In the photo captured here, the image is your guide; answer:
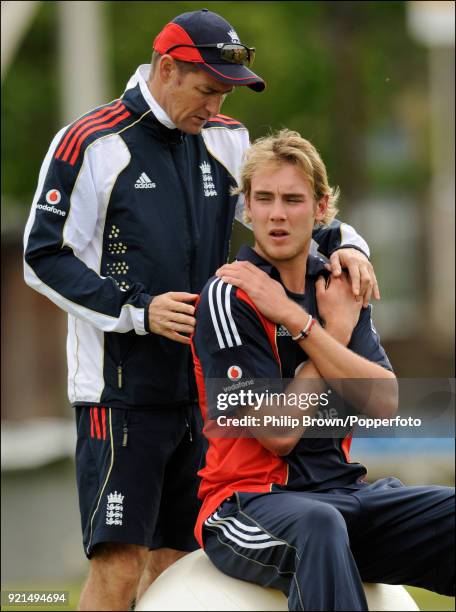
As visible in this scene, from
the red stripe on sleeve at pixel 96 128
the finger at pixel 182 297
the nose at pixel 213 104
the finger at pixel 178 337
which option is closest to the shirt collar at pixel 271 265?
the finger at pixel 182 297

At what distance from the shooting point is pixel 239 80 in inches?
189

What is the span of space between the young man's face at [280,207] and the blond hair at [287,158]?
0.07 feet

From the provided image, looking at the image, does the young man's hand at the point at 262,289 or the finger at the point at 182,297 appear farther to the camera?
the finger at the point at 182,297

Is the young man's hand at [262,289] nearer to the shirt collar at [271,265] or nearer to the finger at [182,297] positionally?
the shirt collar at [271,265]

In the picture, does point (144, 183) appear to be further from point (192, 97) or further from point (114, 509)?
point (114, 509)

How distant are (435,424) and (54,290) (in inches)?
59.0

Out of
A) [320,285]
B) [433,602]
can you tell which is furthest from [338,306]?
[433,602]

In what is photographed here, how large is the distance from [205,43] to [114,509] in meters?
1.78

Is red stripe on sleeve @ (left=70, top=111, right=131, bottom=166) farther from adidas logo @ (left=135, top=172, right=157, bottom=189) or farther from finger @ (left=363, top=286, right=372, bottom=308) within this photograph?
finger @ (left=363, top=286, right=372, bottom=308)

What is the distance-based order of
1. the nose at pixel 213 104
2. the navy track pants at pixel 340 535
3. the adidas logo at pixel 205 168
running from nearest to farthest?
the navy track pants at pixel 340 535
the nose at pixel 213 104
the adidas logo at pixel 205 168

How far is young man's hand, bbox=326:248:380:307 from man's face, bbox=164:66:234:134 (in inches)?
29.8

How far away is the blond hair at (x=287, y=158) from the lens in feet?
14.4

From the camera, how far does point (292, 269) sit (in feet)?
14.6

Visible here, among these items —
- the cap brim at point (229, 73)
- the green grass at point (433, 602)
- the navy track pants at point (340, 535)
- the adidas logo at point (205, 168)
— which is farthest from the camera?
the green grass at point (433, 602)
